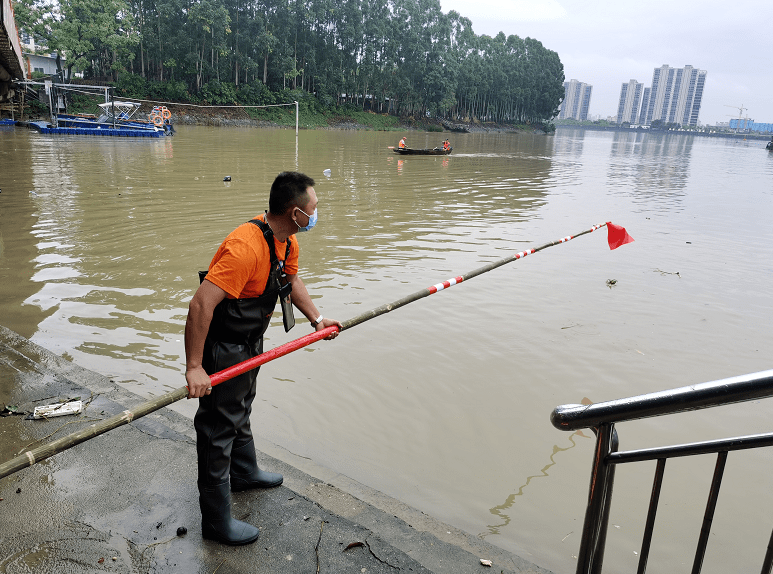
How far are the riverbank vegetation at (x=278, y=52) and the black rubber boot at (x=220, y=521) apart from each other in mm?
52654

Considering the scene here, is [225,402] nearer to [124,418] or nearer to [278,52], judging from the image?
[124,418]

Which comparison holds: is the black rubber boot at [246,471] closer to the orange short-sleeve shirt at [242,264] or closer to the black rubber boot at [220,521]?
the black rubber boot at [220,521]

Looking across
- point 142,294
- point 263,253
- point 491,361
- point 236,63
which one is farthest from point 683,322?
point 236,63

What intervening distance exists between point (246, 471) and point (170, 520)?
43cm

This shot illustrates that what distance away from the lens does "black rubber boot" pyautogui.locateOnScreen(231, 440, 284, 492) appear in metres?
2.94

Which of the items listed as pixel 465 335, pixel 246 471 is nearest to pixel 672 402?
pixel 246 471

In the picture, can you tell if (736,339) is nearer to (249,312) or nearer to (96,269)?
(249,312)

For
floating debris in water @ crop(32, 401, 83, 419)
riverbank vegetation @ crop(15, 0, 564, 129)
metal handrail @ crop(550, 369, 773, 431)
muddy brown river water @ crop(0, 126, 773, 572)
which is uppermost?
riverbank vegetation @ crop(15, 0, 564, 129)

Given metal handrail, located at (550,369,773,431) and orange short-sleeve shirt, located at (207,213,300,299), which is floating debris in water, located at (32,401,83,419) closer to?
orange short-sleeve shirt, located at (207,213,300,299)

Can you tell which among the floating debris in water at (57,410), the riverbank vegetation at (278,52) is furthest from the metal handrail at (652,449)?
the riverbank vegetation at (278,52)

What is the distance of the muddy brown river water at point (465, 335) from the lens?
375 cm

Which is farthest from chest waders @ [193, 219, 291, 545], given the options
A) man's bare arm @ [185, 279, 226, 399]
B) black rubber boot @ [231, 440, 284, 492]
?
black rubber boot @ [231, 440, 284, 492]

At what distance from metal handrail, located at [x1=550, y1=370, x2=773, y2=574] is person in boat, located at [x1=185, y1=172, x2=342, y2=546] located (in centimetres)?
150

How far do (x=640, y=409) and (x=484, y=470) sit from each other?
2.78 metres
